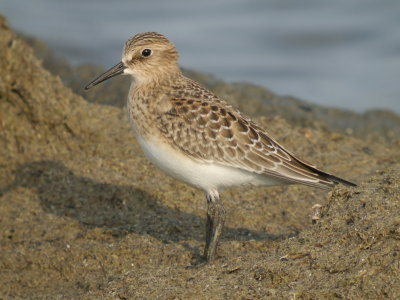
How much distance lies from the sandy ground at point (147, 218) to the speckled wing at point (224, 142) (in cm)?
53

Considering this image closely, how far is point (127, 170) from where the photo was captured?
8383mm

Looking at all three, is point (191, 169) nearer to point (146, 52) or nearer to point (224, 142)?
point (224, 142)

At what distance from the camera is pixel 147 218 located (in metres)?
7.50

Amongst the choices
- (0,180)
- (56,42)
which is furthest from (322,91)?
(0,180)

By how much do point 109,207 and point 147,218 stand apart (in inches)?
19.1

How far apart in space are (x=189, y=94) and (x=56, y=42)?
10967mm

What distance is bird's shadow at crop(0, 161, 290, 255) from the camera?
23.8ft

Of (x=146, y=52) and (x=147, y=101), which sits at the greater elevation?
(x=146, y=52)

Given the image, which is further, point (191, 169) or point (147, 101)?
point (147, 101)

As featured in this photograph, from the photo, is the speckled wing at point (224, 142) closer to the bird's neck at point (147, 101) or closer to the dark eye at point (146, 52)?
the bird's neck at point (147, 101)

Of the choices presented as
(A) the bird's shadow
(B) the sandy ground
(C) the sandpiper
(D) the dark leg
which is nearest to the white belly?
(C) the sandpiper

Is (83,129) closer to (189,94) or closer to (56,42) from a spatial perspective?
(189,94)

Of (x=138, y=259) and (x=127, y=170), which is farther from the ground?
(x=127, y=170)

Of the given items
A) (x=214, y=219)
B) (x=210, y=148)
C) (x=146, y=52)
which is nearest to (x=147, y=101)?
(x=146, y=52)
